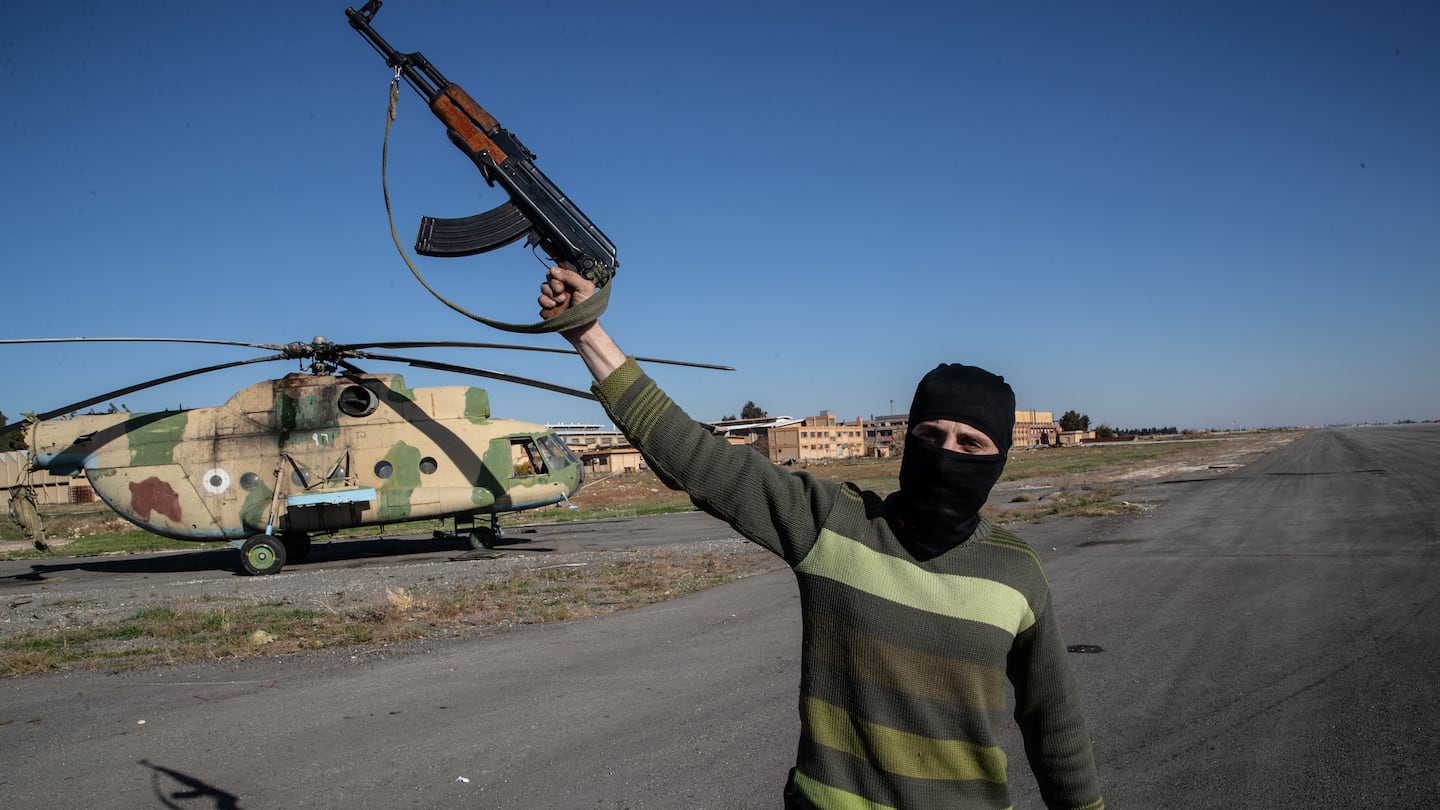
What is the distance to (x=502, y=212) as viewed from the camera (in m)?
3.54

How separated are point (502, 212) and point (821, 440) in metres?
86.3

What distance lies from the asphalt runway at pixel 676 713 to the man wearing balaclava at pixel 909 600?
2699 millimetres

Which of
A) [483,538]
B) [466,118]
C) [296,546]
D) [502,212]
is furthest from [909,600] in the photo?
[296,546]

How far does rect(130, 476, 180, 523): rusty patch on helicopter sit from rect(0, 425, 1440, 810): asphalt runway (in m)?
7.62

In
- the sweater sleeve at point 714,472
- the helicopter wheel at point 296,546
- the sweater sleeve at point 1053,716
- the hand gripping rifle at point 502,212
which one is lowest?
the helicopter wheel at point 296,546

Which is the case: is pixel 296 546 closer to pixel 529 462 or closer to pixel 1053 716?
pixel 529 462

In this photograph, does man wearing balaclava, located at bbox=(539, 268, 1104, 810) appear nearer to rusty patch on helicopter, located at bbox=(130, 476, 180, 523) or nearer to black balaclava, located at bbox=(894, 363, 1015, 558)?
black balaclava, located at bbox=(894, 363, 1015, 558)

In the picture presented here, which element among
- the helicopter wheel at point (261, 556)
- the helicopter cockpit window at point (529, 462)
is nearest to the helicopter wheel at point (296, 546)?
the helicopter wheel at point (261, 556)

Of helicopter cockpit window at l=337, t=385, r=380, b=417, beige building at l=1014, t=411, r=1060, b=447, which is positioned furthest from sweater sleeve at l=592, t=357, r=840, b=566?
beige building at l=1014, t=411, r=1060, b=447

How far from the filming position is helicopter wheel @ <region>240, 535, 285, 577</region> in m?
14.0

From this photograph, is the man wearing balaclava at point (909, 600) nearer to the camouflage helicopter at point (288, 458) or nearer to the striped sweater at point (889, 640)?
the striped sweater at point (889, 640)

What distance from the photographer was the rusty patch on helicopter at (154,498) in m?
14.2

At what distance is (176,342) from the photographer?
11.8m

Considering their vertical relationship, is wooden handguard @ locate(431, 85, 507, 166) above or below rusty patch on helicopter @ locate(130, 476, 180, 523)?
above
